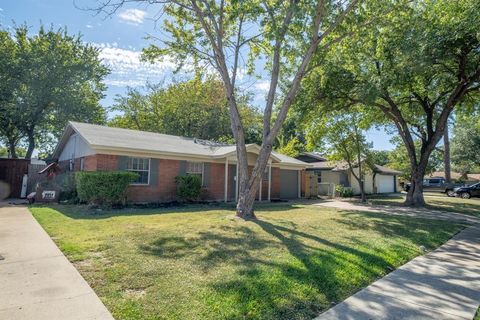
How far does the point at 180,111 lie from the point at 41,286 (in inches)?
1027

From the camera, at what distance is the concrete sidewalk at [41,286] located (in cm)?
340

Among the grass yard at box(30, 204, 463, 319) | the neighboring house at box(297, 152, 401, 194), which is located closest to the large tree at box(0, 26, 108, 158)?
the grass yard at box(30, 204, 463, 319)

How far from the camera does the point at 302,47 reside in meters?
11.1

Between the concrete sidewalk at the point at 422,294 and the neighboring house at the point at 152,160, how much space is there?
11208mm

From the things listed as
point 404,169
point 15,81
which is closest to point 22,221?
point 15,81

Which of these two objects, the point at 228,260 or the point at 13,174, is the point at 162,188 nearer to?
the point at 13,174

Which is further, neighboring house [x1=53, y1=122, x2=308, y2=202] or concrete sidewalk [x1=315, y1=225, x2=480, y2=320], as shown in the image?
neighboring house [x1=53, y1=122, x2=308, y2=202]

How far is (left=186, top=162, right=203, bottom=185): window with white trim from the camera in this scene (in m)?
15.9

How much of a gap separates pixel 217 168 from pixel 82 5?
979 centimetres

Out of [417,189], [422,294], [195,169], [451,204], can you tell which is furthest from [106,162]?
[451,204]

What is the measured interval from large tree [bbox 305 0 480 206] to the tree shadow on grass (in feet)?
25.3

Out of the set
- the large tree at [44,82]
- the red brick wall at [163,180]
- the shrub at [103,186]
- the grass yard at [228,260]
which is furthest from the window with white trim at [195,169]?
the large tree at [44,82]

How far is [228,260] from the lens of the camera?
547cm

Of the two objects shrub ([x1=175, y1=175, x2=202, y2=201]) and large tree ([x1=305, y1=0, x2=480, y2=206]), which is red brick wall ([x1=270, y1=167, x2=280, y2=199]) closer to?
large tree ([x1=305, y1=0, x2=480, y2=206])
